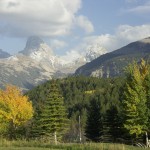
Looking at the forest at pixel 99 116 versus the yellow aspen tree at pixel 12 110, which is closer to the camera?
the forest at pixel 99 116

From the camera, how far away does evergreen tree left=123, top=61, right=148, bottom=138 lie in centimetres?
5847

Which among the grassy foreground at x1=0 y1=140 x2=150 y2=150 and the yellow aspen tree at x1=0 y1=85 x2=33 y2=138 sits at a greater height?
the yellow aspen tree at x1=0 y1=85 x2=33 y2=138

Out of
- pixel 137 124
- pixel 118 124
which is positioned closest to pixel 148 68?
pixel 137 124

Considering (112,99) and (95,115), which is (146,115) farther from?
(112,99)

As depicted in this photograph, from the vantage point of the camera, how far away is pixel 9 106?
81.2 m

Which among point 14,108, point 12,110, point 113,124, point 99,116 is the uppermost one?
point 14,108

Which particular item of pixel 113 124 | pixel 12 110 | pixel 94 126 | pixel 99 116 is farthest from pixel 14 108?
pixel 113 124

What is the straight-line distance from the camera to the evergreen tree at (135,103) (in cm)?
5847

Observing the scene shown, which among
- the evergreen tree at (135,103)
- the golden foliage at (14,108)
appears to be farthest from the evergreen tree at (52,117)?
the evergreen tree at (135,103)

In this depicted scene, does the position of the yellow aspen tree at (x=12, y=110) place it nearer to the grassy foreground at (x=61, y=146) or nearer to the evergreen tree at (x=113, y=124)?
the evergreen tree at (x=113, y=124)

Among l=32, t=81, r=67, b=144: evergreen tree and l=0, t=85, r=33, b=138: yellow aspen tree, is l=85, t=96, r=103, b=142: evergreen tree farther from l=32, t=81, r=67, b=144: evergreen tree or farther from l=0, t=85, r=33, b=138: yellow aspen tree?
l=0, t=85, r=33, b=138: yellow aspen tree

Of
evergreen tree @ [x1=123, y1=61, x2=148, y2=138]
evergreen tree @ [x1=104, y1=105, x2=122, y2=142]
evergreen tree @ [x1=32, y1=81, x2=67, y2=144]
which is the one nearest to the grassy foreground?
evergreen tree @ [x1=123, y1=61, x2=148, y2=138]

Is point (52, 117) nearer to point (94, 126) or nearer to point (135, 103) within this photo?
point (94, 126)

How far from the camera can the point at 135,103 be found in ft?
193
